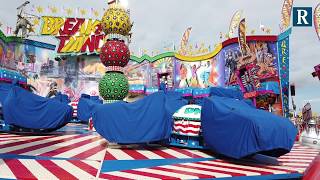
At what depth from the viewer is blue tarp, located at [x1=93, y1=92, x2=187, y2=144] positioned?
1039 cm

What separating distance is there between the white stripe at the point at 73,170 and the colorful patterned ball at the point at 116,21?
10.5m

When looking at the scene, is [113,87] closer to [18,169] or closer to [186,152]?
[186,152]

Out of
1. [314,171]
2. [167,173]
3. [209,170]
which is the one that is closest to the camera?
[314,171]

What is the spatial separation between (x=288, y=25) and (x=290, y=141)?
1133 inches

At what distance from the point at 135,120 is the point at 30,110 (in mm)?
5149

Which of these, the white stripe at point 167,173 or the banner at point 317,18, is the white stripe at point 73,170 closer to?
the white stripe at point 167,173

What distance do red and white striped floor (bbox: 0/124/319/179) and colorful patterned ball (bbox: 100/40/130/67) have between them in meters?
6.75

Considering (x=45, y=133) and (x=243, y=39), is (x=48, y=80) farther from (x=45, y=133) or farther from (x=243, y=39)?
(x=45, y=133)

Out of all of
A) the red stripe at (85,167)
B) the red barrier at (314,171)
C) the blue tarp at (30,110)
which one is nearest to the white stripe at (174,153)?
the red stripe at (85,167)

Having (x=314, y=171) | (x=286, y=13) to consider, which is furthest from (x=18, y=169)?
(x=286, y=13)

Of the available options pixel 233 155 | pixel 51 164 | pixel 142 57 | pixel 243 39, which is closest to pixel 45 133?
pixel 51 164

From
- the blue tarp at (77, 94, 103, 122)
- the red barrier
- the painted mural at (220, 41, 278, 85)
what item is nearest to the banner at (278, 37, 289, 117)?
the painted mural at (220, 41, 278, 85)

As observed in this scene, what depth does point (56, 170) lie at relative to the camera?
693 centimetres

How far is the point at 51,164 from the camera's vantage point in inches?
297
